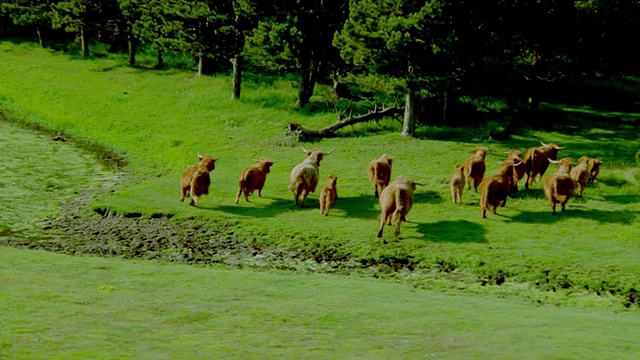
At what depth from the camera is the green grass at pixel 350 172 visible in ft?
50.9

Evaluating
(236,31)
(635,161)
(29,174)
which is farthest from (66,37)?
(635,161)

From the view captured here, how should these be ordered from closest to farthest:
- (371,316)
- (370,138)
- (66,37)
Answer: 1. (371,316)
2. (370,138)
3. (66,37)

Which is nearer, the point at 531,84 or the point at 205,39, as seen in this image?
the point at 531,84

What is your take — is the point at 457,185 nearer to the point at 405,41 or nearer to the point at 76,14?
the point at 405,41

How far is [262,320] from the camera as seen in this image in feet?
30.7

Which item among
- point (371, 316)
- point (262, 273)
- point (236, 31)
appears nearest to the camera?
point (371, 316)

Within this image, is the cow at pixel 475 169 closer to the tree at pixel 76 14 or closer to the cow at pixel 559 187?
the cow at pixel 559 187

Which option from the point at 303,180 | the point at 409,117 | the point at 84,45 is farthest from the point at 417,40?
the point at 84,45

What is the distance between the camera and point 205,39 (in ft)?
122

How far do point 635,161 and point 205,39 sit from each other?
24.3 metres

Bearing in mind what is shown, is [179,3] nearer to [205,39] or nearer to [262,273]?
[205,39]

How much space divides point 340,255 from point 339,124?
50.4 ft

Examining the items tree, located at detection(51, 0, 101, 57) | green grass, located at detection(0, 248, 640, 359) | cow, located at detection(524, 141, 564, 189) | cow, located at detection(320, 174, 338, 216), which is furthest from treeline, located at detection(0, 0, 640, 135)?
green grass, located at detection(0, 248, 640, 359)

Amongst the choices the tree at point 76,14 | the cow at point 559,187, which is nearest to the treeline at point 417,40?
the tree at point 76,14
